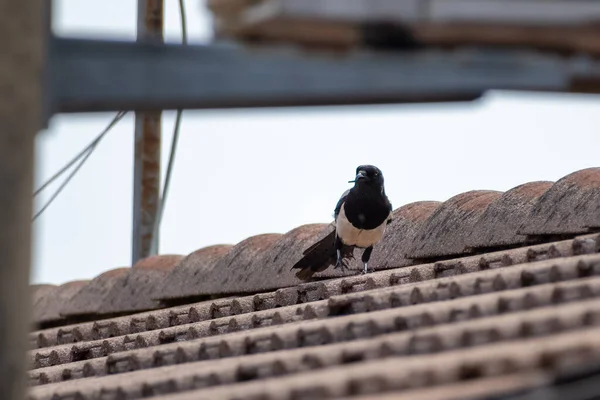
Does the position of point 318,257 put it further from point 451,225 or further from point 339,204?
point 339,204

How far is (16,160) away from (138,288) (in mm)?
5254

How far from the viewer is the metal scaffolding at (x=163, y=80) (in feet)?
7.66

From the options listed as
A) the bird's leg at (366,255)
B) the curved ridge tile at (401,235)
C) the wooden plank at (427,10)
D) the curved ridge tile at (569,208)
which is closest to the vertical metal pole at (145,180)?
the bird's leg at (366,255)

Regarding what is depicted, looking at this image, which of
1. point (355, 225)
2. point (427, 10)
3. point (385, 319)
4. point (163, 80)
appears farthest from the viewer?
point (355, 225)

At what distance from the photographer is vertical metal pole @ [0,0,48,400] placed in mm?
2318

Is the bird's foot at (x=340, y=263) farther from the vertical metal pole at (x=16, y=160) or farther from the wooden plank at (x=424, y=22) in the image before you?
the vertical metal pole at (x=16, y=160)

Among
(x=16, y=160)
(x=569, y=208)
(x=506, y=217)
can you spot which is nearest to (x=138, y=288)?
(x=506, y=217)

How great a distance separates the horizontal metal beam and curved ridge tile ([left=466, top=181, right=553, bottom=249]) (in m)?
2.56

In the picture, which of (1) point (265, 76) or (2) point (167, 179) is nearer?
(1) point (265, 76)

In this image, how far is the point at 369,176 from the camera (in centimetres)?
793

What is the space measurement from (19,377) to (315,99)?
79 centimetres

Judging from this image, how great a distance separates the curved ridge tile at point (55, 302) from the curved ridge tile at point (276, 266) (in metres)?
1.88

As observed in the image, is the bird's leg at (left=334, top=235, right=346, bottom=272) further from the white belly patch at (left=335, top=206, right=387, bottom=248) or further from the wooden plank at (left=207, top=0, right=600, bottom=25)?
the wooden plank at (left=207, top=0, right=600, bottom=25)

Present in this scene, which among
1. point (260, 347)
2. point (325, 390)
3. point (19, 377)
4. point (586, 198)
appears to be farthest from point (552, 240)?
point (19, 377)
